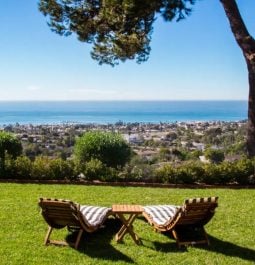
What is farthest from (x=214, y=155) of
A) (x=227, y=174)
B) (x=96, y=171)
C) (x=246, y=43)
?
(x=246, y=43)

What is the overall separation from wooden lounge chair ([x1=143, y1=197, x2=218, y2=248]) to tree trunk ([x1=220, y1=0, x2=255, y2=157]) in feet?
17.0

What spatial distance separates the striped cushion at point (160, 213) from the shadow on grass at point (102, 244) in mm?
653

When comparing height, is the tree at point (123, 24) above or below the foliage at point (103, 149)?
above

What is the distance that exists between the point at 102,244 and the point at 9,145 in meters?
8.23

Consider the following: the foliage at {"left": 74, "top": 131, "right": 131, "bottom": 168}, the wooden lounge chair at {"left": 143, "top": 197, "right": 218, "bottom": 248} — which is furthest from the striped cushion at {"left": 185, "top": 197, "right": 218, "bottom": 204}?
the foliage at {"left": 74, "top": 131, "right": 131, "bottom": 168}

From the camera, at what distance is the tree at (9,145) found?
47.2 feet

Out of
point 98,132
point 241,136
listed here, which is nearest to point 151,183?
point 98,132

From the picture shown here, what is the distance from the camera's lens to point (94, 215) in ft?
25.2

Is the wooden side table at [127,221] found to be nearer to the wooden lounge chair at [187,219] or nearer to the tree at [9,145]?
the wooden lounge chair at [187,219]

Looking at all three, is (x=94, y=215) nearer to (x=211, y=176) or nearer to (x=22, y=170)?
(x=22, y=170)

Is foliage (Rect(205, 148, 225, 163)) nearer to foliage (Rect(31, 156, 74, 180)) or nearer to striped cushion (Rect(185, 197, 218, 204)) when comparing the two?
foliage (Rect(31, 156, 74, 180))

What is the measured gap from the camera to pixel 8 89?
2320 inches

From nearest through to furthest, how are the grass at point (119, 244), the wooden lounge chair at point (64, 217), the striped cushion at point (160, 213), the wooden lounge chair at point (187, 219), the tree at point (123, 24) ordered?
the grass at point (119, 244) < the wooden lounge chair at point (64, 217) < the wooden lounge chair at point (187, 219) < the striped cushion at point (160, 213) < the tree at point (123, 24)

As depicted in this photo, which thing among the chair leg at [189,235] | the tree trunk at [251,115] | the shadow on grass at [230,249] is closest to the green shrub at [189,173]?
the tree trunk at [251,115]
